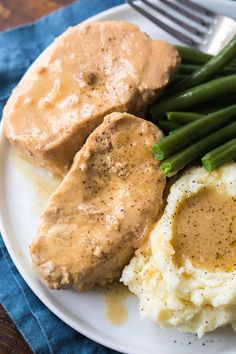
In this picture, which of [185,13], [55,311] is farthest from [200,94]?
[55,311]

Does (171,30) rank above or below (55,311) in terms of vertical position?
above

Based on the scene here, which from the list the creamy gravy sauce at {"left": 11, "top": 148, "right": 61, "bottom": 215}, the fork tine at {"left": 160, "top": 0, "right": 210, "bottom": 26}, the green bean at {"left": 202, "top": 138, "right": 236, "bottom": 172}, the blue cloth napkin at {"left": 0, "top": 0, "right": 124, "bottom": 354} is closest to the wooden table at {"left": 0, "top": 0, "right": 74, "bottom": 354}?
the blue cloth napkin at {"left": 0, "top": 0, "right": 124, "bottom": 354}

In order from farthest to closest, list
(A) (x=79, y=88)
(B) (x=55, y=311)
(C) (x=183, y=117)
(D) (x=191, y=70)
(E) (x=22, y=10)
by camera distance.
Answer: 1. (E) (x=22, y=10)
2. (D) (x=191, y=70)
3. (A) (x=79, y=88)
4. (C) (x=183, y=117)
5. (B) (x=55, y=311)

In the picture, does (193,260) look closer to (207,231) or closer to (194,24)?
(207,231)

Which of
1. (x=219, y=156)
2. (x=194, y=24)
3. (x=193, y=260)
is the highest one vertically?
(x=194, y=24)

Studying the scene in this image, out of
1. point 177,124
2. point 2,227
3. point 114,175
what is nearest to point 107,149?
point 114,175

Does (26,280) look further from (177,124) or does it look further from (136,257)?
(177,124)

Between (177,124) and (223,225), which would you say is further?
(177,124)
